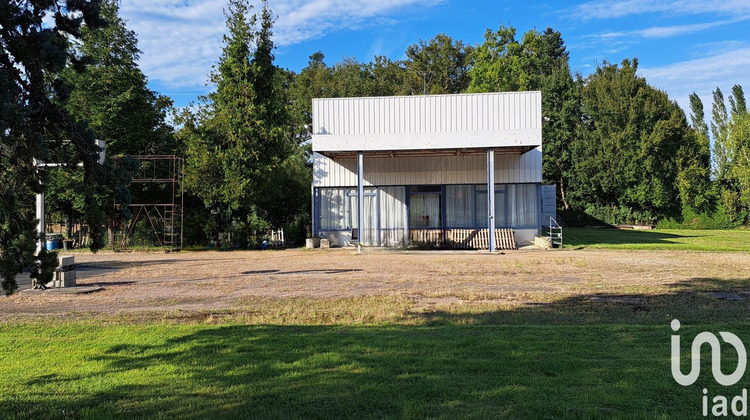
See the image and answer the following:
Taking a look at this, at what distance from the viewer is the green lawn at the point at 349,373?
4523 millimetres

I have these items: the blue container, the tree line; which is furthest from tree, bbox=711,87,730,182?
the blue container

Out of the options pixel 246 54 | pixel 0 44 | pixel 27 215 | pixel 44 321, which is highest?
pixel 246 54

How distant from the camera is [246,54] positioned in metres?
28.5

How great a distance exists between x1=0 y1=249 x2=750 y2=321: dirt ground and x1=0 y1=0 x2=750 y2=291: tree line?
7.63ft

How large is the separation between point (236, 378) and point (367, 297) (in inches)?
237

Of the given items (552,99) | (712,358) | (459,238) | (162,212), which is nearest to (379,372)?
(712,358)

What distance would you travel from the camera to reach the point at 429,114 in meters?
27.7

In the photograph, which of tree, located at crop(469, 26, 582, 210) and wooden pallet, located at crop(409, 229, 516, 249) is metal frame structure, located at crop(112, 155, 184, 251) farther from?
tree, located at crop(469, 26, 582, 210)

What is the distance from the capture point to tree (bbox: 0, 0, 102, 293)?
5340mm

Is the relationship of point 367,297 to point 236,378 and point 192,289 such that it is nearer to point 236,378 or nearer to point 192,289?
point 192,289

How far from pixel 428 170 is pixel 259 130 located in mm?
9303

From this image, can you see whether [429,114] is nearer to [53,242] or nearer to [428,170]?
[428,170]

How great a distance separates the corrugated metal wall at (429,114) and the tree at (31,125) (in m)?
21.5

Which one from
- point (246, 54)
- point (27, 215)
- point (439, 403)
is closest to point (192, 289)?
point (27, 215)
